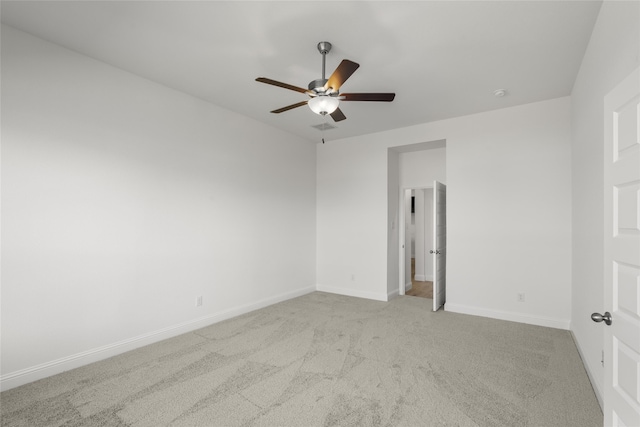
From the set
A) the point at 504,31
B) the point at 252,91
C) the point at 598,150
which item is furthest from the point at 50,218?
the point at 598,150

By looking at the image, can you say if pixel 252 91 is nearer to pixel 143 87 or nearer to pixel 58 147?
pixel 143 87

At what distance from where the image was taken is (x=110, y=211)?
3.13 metres

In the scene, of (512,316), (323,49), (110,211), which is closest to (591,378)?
(512,316)

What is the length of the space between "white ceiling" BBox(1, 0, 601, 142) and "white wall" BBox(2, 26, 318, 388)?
37 centimetres

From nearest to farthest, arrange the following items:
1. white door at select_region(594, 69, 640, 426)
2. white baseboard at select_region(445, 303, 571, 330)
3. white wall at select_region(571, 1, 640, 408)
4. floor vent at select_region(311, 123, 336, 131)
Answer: white door at select_region(594, 69, 640, 426), white wall at select_region(571, 1, 640, 408), white baseboard at select_region(445, 303, 571, 330), floor vent at select_region(311, 123, 336, 131)

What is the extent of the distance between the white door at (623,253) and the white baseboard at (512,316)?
117 inches

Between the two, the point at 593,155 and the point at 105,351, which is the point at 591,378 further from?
the point at 105,351

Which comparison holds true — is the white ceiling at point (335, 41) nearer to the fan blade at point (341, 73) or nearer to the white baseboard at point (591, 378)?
the fan blade at point (341, 73)

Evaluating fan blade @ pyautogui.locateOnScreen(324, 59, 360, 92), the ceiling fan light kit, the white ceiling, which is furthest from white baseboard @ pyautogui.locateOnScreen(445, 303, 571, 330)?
fan blade @ pyautogui.locateOnScreen(324, 59, 360, 92)

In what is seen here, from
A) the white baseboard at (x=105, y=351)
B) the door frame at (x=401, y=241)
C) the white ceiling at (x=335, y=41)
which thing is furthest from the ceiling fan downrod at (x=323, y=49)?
the door frame at (x=401, y=241)

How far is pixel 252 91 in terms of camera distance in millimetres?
3754

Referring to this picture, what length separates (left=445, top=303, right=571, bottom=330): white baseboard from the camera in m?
3.91

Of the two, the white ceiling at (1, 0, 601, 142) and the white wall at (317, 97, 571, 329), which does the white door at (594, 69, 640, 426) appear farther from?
the white wall at (317, 97, 571, 329)

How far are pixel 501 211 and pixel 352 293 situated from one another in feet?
9.22
